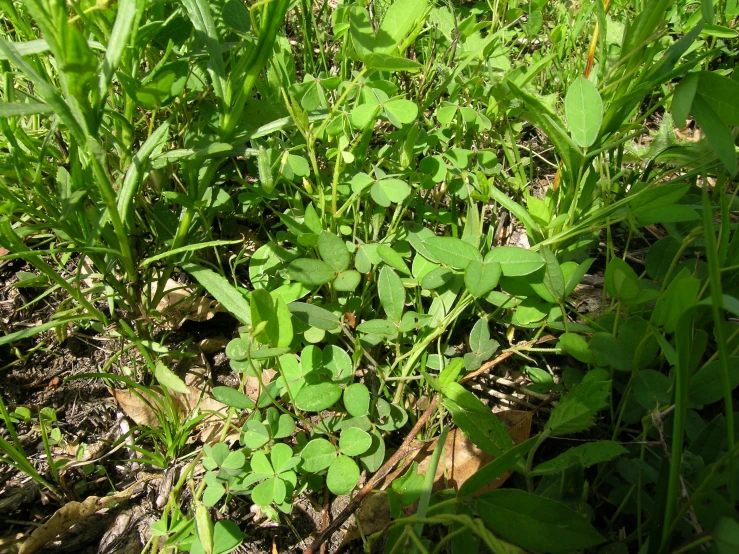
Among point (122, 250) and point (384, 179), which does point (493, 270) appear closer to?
point (384, 179)

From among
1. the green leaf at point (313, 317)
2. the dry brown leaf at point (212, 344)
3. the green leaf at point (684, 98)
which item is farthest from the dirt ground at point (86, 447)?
the green leaf at point (684, 98)

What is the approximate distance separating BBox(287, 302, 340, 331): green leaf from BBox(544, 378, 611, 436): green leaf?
576mm

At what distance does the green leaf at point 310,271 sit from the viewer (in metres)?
1.39

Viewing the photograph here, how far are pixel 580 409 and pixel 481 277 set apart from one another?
0.38 m

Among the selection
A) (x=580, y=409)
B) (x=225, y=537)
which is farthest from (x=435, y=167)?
(x=225, y=537)

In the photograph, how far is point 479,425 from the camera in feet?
3.93

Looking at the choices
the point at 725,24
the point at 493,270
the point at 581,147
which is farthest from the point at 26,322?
the point at 725,24

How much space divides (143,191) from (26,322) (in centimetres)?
57

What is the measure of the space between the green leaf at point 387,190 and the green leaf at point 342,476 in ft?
2.29

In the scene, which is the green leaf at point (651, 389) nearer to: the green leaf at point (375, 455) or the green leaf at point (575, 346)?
the green leaf at point (575, 346)

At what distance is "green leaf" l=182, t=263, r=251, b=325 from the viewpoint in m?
1.45

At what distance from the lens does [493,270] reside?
132 centimetres

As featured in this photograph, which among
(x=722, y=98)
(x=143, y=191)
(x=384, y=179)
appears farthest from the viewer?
(x=143, y=191)

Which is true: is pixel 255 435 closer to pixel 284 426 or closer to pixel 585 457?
pixel 284 426
